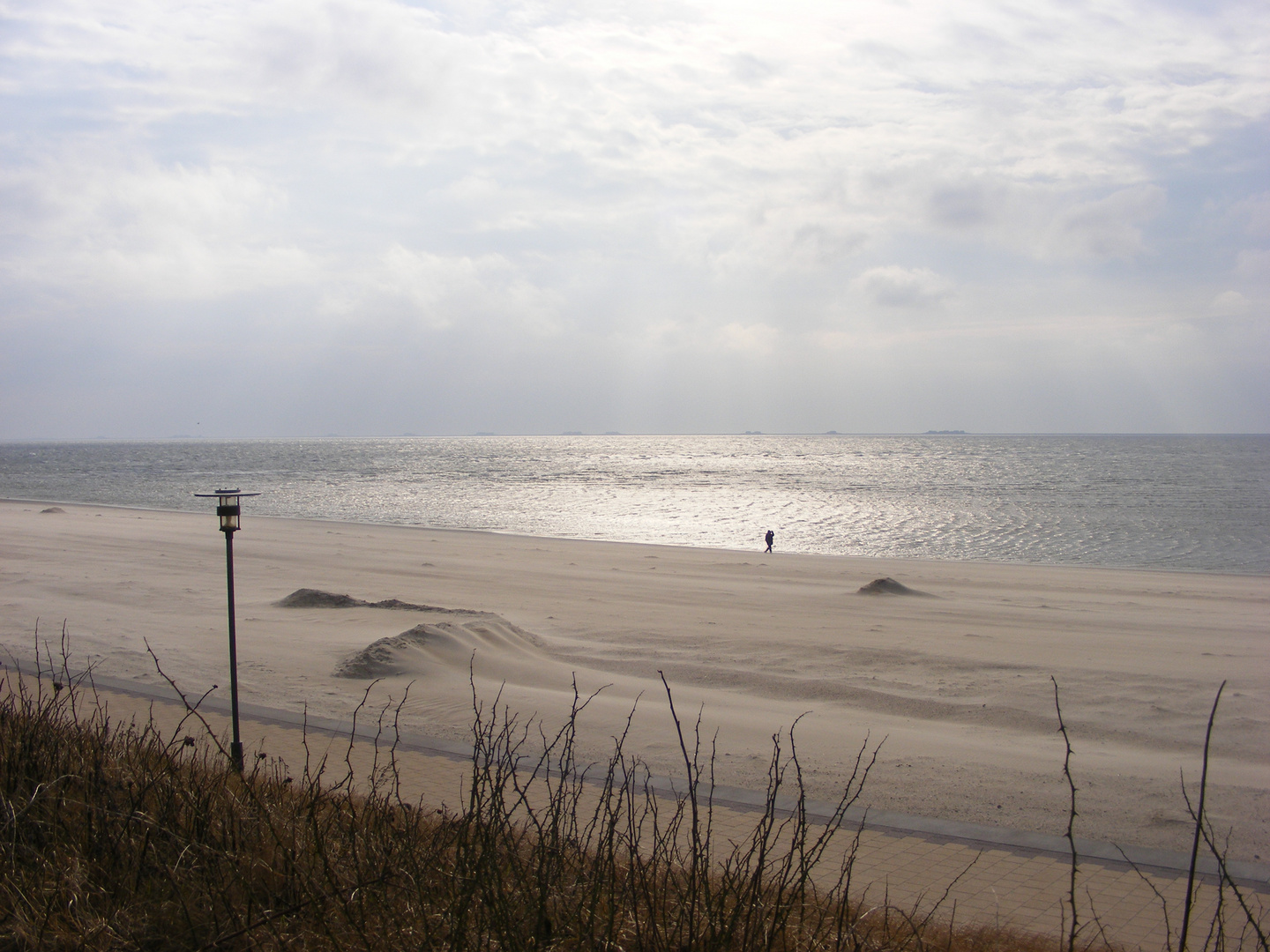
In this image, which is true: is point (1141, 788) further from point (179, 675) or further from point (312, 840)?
point (179, 675)

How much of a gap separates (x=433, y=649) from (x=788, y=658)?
4307 millimetres

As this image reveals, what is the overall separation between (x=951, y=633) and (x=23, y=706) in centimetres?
1133

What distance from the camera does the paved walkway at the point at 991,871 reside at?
171 inches

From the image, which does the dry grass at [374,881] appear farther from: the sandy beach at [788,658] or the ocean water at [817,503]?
the ocean water at [817,503]

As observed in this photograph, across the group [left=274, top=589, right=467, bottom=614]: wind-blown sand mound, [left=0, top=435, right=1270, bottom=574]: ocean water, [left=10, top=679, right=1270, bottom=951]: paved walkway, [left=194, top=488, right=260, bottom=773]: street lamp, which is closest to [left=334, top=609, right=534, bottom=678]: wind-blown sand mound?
[left=274, top=589, right=467, bottom=614]: wind-blown sand mound

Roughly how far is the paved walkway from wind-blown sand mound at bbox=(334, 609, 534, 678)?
127 inches

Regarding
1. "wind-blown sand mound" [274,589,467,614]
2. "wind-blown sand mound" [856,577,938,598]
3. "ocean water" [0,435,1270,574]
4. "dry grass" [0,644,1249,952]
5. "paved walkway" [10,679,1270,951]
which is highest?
"dry grass" [0,644,1249,952]

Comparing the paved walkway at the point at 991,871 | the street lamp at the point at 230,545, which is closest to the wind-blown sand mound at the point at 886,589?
the paved walkway at the point at 991,871

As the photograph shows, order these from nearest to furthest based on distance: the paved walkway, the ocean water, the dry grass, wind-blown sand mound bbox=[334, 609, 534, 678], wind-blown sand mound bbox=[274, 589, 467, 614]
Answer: the dry grass
the paved walkway
wind-blown sand mound bbox=[334, 609, 534, 678]
wind-blown sand mound bbox=[274, 589, 467, 614]
the ocean water

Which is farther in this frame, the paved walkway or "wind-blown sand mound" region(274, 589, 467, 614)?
"wind-blown sand mound" region(274, 589, 467, 614)

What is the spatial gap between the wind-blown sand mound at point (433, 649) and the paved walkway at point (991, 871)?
3231 mm

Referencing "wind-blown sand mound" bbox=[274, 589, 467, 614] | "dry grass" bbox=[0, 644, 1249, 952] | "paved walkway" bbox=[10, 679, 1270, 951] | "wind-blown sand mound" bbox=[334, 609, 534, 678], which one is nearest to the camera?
"dry grass" bbox=[0, 644, 1249, 952]

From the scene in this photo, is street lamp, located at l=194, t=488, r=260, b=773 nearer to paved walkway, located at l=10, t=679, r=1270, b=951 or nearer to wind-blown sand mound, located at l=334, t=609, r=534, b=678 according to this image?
paved walkway, located at l=10, t=679, r=1270, b=951

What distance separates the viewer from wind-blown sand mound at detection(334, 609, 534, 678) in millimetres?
10062
